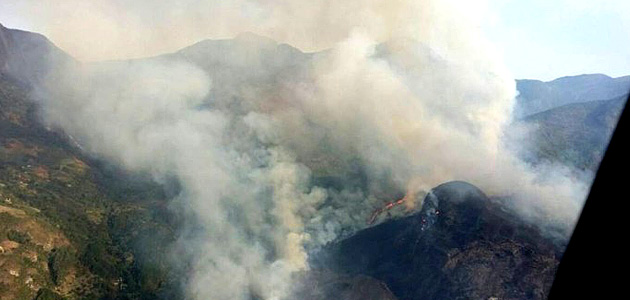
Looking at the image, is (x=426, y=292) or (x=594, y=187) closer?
(x=594, y=187)

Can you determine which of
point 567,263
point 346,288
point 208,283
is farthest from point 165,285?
point 567,263

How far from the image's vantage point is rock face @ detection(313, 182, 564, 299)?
6043 inches

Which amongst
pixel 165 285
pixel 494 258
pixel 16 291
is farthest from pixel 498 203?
pixel 16 291

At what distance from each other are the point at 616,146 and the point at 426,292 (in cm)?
16846

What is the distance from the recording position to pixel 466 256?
166 metres

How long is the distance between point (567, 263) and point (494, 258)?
542 feet

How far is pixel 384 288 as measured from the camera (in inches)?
6831

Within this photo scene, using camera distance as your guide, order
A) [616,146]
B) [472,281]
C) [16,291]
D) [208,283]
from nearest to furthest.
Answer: [616,146]
[472,281]
[16,291]
[208,283]

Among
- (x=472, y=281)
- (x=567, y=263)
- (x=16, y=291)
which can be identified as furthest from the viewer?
(x=16, y=291)

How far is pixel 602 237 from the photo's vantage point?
5.46m

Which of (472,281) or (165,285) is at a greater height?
(165,285)

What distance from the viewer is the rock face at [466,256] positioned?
504 ft

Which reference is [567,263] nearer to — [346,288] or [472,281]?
[472,281]

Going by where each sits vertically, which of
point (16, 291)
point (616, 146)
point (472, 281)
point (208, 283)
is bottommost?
point (472, 281)
